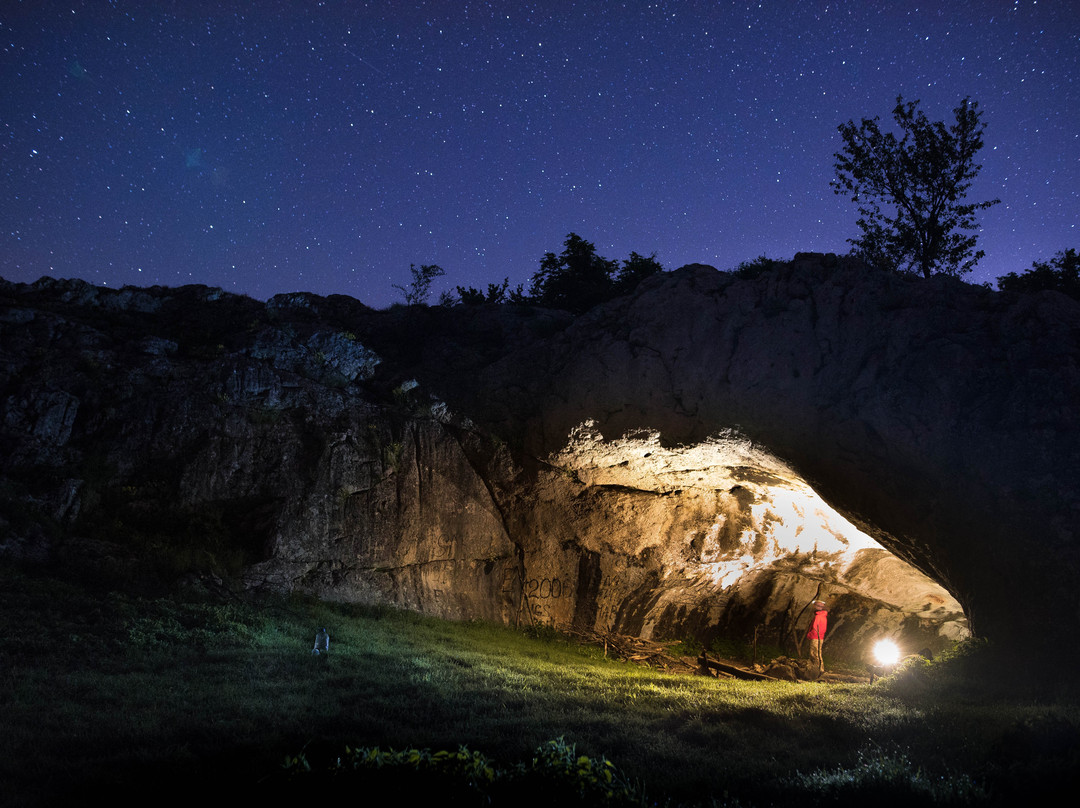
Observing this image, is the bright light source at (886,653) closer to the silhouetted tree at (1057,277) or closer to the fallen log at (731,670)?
the fallen log at (731,670)

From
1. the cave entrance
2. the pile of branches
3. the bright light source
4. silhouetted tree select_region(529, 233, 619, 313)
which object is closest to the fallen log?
the pile of branches

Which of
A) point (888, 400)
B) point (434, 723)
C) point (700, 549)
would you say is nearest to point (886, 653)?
point (700, 549)

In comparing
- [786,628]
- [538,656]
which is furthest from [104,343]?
[786,628]

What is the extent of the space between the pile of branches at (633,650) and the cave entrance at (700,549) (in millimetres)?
478

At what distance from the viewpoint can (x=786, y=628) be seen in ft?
77.3

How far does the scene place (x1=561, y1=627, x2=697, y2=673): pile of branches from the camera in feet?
60.7

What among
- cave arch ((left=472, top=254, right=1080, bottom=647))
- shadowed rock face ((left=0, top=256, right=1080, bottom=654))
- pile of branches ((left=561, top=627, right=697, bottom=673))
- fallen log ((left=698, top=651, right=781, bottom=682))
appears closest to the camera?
cave arch ((left=472, top=254, right=1080, bottom=647))

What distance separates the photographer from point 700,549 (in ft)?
66.3

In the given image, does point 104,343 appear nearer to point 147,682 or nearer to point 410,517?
point 410,517

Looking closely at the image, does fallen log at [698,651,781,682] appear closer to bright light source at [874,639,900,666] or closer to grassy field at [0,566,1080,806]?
bright light source at [874,639,900,666]

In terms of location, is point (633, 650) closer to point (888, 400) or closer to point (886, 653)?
point (886, 653)

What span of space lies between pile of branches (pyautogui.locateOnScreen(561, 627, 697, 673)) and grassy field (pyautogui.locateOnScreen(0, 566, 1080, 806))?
177 inches

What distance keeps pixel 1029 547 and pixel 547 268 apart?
23.2 metres

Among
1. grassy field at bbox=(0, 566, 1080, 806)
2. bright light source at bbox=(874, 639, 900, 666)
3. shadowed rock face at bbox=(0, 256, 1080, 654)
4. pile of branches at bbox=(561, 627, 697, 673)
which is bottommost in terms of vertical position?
pile of branches at bbox=(561, 627, 697, 673)
